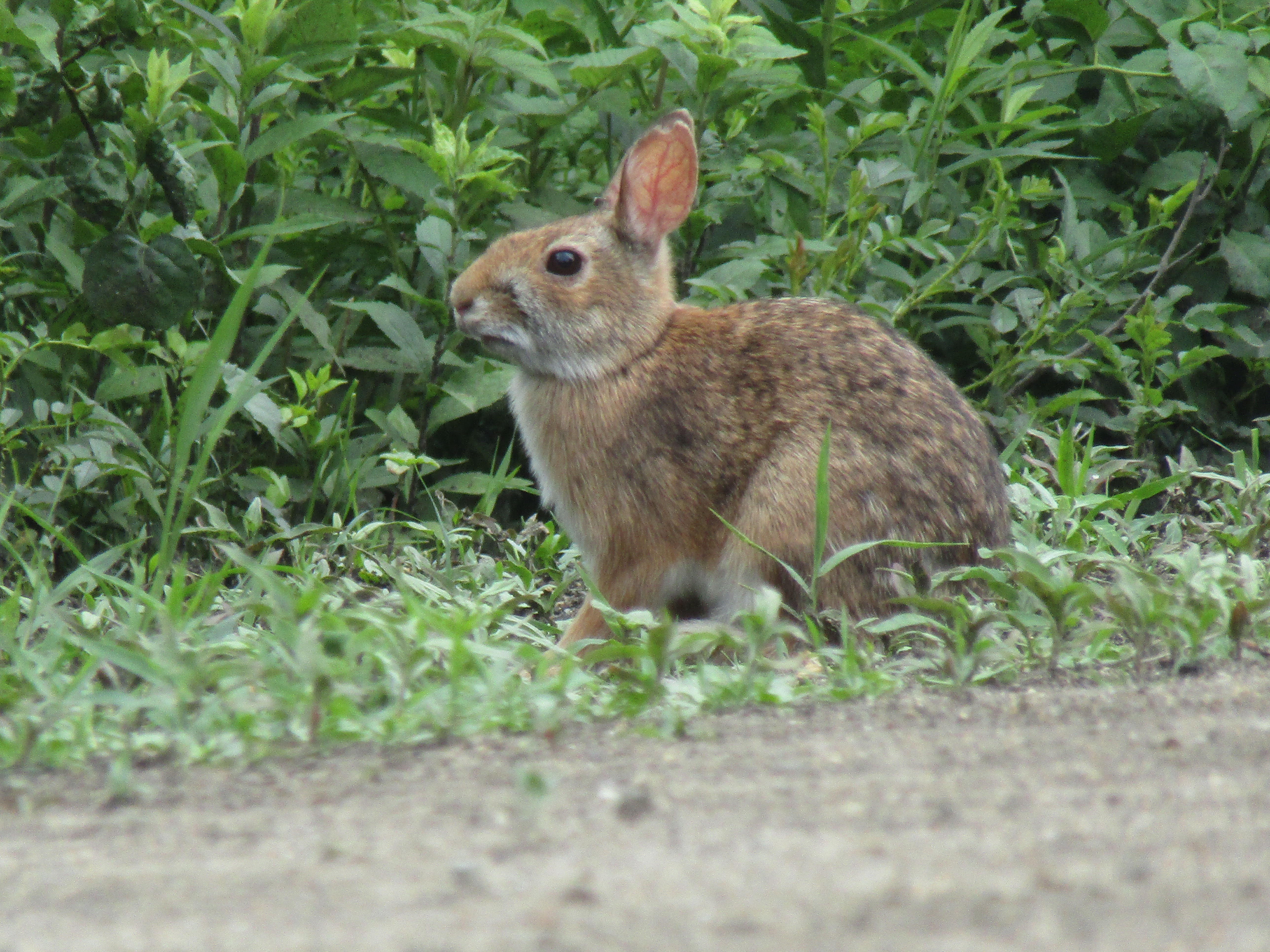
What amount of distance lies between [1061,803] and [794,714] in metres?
0.80

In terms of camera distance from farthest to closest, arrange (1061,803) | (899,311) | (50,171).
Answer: (899,311) → (50,171) → (1061,803)

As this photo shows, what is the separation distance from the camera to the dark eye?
498 centimetres

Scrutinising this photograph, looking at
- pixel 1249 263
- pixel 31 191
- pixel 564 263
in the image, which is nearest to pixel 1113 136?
pixel 1249 263

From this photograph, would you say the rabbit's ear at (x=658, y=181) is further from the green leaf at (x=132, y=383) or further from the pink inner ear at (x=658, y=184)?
the green leaf at (x=132, y=383)

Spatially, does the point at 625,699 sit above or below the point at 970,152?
below

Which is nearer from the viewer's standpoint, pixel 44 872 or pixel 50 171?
pixel 44 872

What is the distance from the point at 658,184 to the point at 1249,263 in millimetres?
2737

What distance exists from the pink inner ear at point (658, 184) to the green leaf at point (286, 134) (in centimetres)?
105

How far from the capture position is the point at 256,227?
5.08 m

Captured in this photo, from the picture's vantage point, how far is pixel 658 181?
513 cm

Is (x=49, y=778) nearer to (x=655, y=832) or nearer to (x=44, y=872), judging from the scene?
(x=44, y=872)

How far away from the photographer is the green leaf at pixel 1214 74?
5.81 m

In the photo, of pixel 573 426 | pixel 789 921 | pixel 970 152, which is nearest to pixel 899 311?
pixel 970 152

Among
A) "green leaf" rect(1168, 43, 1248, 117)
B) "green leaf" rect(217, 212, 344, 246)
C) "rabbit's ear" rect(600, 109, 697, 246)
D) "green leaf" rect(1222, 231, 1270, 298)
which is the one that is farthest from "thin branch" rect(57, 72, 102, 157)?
"green leaf" rect(1222, 231, 1270, 298)
